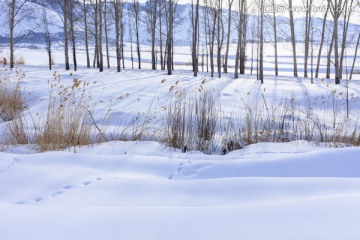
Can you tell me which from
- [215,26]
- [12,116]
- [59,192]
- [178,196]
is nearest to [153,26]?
[215,26]

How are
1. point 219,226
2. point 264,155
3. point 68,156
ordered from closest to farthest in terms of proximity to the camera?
point 219,226, point 68,156, point 264,155

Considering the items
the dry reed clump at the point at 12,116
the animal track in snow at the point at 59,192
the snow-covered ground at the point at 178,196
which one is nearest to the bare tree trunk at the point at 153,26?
→ the dry reed clump at the point at 12,116

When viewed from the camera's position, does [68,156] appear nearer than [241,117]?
Yes

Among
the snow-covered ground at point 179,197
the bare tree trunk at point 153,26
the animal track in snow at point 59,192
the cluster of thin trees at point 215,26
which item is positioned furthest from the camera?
the bare tree trunk at point 153,26

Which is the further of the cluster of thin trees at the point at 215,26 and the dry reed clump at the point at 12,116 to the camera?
the cluster of thin trees at the point at 215,26

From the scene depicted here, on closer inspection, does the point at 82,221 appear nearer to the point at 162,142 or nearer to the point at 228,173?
the point at 228,173

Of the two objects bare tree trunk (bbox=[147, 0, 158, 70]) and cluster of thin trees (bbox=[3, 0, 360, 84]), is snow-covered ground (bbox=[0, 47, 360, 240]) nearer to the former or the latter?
cluster of thin trees (bbox=[3, 0, 360, 84])

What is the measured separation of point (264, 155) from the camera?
10.3ft

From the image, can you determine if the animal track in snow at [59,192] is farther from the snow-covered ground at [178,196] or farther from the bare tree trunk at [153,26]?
the bare tree trunk at [153,26]

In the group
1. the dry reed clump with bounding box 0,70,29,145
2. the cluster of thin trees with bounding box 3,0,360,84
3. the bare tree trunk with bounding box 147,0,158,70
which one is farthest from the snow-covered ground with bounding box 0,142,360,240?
the bare tree trunk with bounding box 147,0,158,70

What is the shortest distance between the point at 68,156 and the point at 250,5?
50.9ft

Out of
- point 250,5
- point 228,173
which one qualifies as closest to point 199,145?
point 228,173

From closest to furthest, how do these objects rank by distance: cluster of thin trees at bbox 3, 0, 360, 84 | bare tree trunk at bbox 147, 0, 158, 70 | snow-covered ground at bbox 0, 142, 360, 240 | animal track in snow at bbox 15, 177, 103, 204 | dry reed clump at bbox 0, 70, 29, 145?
snow-covered ground at bbox 0, 142, 360, 240 → animal track in snow at bbox 15, 177, 103, 204 → dry reed clump at bbox 0, 70, 29, 145 → cluster of thin trees at bbox 3, 0, 360, 84 → bare tree trunk at bbox 147, 0, 158, 70

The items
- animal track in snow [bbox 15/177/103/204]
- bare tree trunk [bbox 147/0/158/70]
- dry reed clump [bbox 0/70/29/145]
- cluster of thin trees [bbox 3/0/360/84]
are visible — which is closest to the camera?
animal track in snow [bbox 15/177/103/204]
